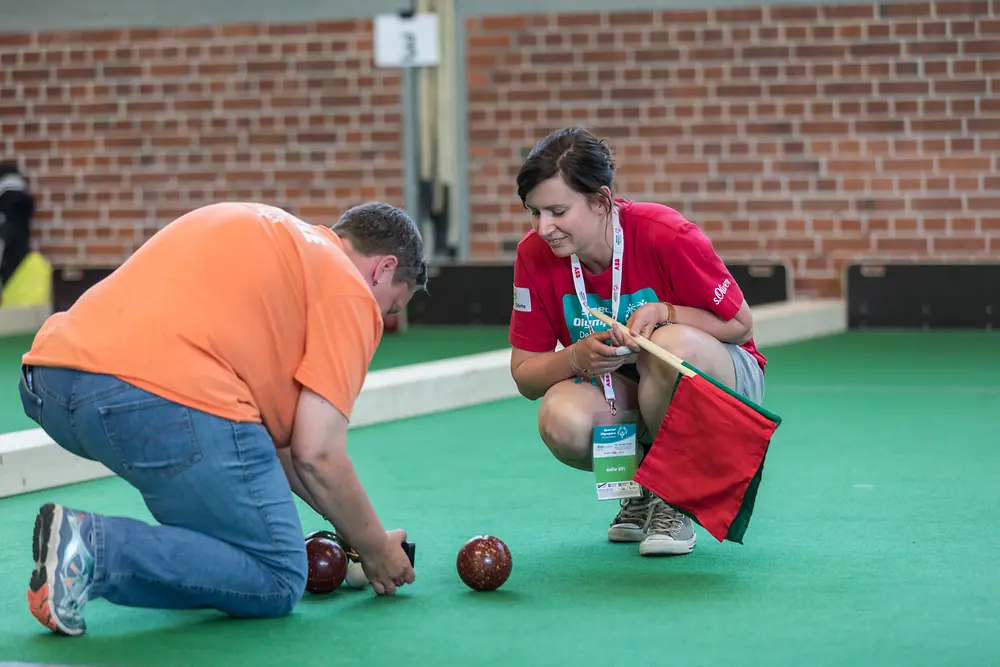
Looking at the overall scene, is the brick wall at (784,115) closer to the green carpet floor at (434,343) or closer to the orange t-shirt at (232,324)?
the green carpet floor at (434,343)

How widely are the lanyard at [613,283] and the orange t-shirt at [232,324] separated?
2.35ft

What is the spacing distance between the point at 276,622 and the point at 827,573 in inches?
43.0

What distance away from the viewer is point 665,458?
3043 millimetres

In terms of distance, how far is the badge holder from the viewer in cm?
318

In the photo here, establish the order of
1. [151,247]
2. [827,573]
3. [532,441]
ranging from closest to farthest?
[151,247] → [827,573] → [532,441]

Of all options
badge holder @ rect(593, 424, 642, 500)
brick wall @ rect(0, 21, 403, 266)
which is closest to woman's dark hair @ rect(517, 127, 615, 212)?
badge holder @ rect(593, 424, 642, 500)

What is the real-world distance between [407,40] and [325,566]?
6.98m

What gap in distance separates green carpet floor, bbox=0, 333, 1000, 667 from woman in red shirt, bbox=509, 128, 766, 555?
27 centimetres

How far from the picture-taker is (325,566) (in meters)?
2.76

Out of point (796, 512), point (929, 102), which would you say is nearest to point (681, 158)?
point (929, 102)

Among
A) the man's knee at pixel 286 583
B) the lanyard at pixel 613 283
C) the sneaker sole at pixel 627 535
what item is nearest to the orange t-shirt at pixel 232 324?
the man's knee at pixel 286 583

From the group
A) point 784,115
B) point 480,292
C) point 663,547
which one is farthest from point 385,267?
point 784,115

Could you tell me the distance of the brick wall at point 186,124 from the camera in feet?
31.4

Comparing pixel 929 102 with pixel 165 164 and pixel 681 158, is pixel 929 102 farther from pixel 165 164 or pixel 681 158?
pixel 165 164
